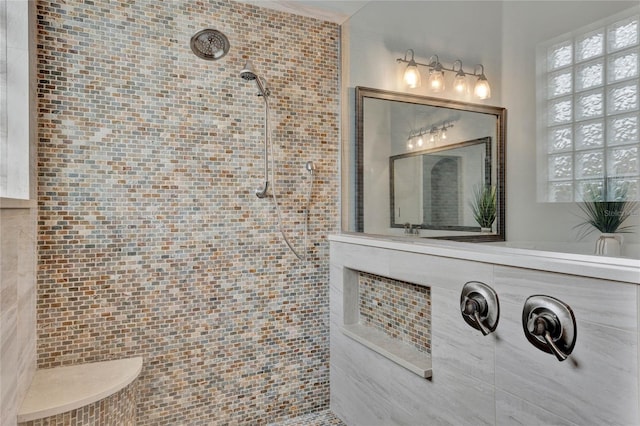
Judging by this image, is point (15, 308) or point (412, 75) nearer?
point (15, 308)

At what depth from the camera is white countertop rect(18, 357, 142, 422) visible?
157 cm

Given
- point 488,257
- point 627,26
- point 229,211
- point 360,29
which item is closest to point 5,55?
point 229,211

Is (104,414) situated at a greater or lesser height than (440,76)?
lesser

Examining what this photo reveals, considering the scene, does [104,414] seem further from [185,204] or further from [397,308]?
[397,308]

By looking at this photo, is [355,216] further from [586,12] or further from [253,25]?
[586,12]

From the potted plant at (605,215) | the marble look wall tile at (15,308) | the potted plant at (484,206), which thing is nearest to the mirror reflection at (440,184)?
the potted plant at (484,206)

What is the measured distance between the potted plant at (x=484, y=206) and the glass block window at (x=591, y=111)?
217 mm

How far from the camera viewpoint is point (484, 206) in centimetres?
158

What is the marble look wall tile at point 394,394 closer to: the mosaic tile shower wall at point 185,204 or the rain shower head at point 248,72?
the mosaic tile shower wall at point 185,204

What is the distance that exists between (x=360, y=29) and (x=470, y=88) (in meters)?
1.10

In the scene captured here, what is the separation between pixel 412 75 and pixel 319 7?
915mm

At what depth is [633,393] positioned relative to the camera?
1057 mm

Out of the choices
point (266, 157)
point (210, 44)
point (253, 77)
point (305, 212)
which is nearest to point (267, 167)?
point (266, 157)

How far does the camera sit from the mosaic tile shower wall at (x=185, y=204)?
6.49 ft
